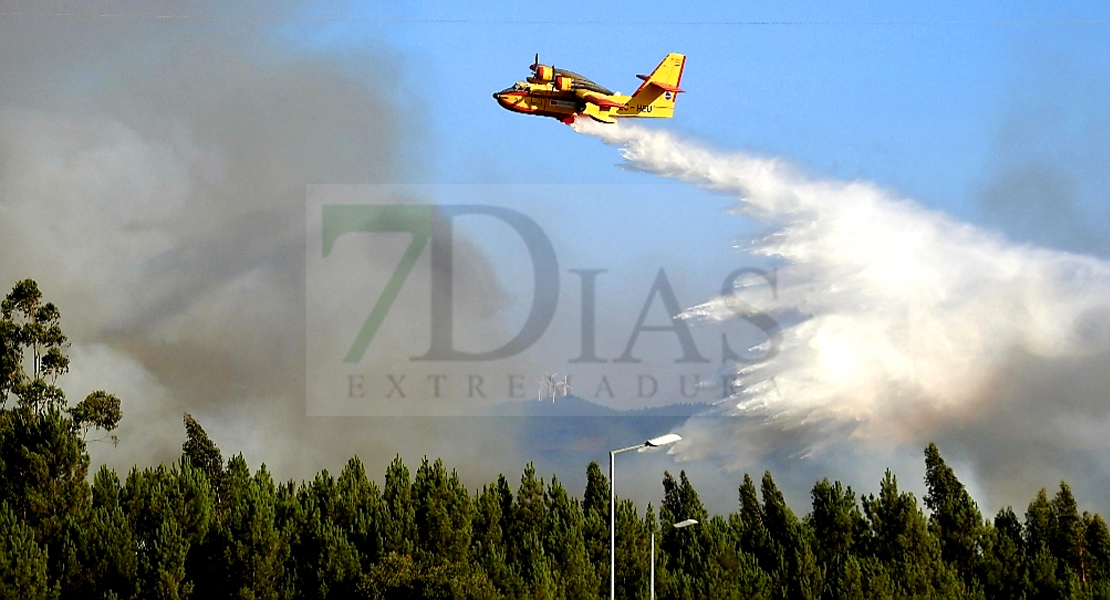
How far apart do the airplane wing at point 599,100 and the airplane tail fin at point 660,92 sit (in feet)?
2.53

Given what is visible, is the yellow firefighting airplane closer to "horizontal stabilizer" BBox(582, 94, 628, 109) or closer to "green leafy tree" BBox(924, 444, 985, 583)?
"horizontal stabilizer" BBox(582, 94, 628, 109)

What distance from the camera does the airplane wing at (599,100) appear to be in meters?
71.7

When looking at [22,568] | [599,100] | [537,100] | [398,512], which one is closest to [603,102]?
[599,100]

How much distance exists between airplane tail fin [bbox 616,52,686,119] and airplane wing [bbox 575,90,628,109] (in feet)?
2.53

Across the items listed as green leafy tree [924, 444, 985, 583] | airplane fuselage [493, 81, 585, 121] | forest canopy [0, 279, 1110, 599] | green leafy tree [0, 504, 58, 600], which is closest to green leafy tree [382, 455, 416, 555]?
forest canopy [0, 279, 1110, 599]

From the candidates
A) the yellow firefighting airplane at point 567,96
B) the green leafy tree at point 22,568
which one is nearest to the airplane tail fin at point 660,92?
the yellow firefighting airplane at point 567,96

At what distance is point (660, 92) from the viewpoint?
74812 millimetres

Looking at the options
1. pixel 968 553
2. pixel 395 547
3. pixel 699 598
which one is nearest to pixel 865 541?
pixel 968 553

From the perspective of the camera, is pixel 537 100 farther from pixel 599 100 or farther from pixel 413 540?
pixel 413 540

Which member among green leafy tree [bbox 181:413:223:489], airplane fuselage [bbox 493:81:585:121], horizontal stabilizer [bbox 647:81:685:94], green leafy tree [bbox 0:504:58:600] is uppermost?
horizontal stabilizer [bbox 647:81:685:94]

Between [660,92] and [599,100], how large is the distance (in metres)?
4.30

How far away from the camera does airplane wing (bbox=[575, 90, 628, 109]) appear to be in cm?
7169

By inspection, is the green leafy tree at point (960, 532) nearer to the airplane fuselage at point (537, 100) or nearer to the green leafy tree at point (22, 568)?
the airplane fuselage at point (537, 100)

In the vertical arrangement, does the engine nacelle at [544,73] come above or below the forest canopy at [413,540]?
above
